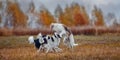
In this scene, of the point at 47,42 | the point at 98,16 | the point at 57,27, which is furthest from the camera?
the point at 98,16

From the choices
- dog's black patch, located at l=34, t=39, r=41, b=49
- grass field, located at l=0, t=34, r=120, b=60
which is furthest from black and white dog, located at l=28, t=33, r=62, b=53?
grass field, located at l=0, t=34, r=120, b=60

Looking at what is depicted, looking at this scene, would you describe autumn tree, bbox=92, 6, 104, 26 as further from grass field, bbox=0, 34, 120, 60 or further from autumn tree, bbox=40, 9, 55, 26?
autumn tree, bbox=40, 9, 55, 26

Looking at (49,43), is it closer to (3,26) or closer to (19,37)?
(19,37)

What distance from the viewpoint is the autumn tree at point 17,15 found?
5863mm

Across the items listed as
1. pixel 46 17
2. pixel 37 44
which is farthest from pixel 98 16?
pixel 37 44

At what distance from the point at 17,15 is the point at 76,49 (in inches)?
52.1

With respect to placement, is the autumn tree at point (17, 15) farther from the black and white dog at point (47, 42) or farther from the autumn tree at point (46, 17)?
the black and white dog at point (47, 42)

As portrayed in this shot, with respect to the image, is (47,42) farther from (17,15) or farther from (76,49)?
(17,15)

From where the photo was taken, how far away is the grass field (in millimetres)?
5289

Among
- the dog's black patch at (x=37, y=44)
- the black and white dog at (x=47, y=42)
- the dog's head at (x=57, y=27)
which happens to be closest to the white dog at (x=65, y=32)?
the dog's head at (x=57, y=27)

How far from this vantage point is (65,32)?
5.58 m

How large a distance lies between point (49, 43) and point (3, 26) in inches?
41.0

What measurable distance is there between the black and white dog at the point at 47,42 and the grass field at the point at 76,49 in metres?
0.10

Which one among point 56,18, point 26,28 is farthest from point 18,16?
point 56,18
